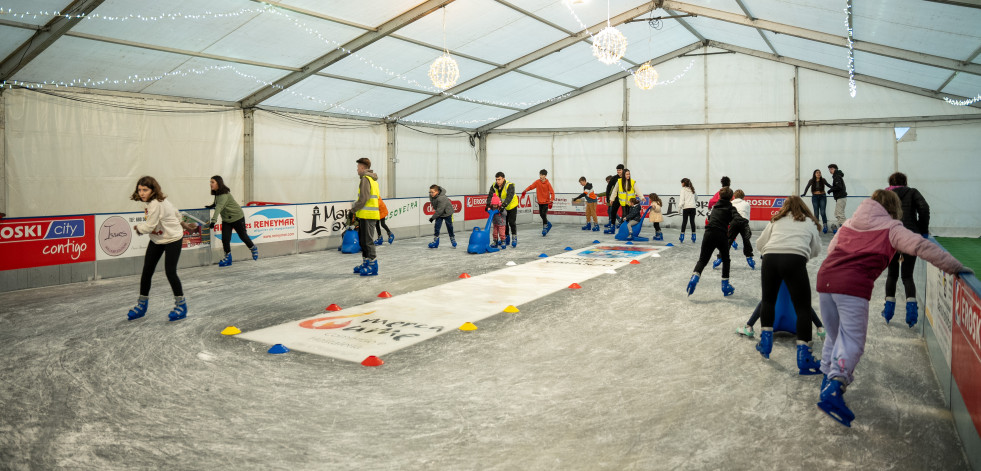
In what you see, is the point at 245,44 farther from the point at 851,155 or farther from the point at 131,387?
the point at 851,155

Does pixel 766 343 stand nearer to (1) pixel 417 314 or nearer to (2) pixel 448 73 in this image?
(1) pixel 417 314

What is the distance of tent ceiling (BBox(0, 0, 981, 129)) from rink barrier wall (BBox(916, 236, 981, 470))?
7355 mm

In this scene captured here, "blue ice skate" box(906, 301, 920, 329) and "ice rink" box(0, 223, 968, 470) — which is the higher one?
"blue ice skate" box(906, 301, 920, 329)

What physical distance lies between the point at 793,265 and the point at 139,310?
7016 millimetres

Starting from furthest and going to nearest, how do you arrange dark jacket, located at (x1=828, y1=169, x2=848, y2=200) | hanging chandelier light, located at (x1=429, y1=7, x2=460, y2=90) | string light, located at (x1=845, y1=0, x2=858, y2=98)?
dark jacket, located at (x1=828, y1=169, x2=848, y2=200), string light, located at (x1=845, y1=0, x2=858, y2=98), hanging chandelier light, located at (x1=429, y1=7, x2=460, y2=90)

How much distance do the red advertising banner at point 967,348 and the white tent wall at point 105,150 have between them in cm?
1440

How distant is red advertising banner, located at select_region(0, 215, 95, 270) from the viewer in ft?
30.7

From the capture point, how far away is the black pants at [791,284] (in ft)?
16.8

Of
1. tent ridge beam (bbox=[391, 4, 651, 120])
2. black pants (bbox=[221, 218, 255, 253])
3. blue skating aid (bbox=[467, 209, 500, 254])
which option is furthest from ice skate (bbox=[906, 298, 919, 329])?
tent ridge beam (bbox=[391, 4, 651, 120])

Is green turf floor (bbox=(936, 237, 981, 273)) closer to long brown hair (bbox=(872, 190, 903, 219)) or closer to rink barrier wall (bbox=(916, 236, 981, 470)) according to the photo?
rink barrier wall (bbox=(916, 236, 981, 470))

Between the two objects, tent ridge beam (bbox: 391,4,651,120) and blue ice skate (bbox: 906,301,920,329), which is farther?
tent ridge beam (bbox: 391,4,651,120)

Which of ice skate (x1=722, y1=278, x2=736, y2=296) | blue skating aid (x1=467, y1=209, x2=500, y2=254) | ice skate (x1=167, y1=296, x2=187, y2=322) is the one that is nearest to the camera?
ice skate (x1=167, y1=296, x2=187, y2=322)

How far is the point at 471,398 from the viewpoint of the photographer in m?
4.65

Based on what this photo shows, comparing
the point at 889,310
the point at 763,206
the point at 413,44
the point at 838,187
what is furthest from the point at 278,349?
the point at 763,206
